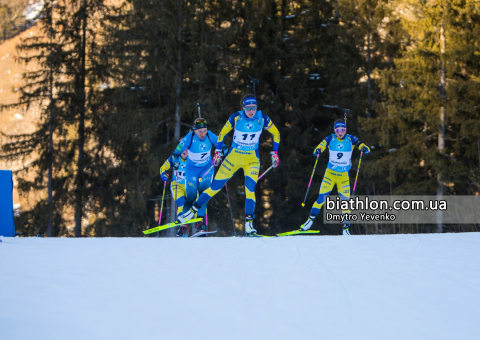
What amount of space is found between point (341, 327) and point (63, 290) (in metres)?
1.66

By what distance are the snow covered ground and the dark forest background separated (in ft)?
37.6

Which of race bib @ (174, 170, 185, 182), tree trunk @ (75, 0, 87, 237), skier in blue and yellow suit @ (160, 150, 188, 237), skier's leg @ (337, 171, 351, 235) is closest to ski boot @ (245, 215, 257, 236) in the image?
skier in blue and yellow suit @ (160, 150, 188, 237)

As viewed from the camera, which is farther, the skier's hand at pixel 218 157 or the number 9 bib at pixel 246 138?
the skier's hand at pixel 218 157

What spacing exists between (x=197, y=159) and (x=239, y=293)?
5.18 m

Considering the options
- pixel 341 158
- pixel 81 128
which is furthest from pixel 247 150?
pixel 81 128

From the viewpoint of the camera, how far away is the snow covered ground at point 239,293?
1.98 metres

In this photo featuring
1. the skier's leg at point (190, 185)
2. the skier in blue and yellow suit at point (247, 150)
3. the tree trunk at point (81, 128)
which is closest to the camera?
the skier in blue and yellow suit at point (247, 150)

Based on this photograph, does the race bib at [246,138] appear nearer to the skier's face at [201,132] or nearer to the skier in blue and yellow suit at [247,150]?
the skier in blue and yellow suit at [247,150]

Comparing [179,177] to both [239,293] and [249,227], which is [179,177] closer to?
[249,227]

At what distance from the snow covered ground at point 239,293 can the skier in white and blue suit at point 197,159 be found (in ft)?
12.2

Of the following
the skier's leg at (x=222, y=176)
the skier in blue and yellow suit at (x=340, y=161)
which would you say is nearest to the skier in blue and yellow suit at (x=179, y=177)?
the skier's leg at (x=222, y=176)

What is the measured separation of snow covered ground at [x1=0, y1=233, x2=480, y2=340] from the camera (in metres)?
1.98

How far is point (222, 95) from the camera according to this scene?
16.0 m

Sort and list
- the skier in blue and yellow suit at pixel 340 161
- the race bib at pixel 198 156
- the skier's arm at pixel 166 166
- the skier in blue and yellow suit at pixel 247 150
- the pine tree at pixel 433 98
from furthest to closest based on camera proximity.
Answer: the pine tree at pixel 433 98
the skier in blue and yellow suit at pixel 340 161
the skier's arm at pixel 166 166
the race bib at pixel 198 156
the skier in blue and yellow suit at pixel 247 150
